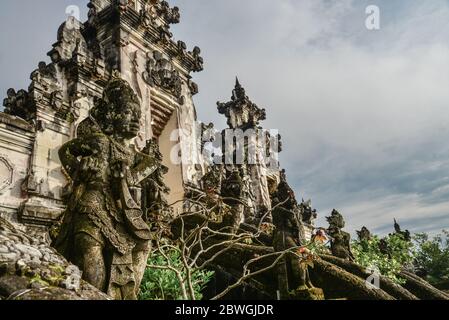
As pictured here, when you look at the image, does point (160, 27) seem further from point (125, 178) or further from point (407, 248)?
point (407, 248)

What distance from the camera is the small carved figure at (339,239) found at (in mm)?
10672

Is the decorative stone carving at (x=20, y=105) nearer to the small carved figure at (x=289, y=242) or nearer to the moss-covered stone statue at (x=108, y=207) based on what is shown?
the moss-covered stone statue at (x=108, y=207)

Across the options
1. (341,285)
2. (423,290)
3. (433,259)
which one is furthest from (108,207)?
(433,259)

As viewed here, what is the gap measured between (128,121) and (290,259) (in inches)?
151

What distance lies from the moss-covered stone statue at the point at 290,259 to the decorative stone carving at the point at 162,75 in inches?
308

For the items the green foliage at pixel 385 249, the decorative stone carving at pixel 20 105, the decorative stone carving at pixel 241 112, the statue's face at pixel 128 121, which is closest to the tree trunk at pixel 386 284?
the green foliage at pixel 385 249

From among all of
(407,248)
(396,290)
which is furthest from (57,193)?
(407,248)

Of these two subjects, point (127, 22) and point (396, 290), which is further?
point (127, 22)

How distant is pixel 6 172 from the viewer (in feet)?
25.1

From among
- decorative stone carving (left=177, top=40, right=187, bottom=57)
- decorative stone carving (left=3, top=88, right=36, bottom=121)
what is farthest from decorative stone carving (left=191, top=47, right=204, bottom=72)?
decorative stone carving (left=3, top=88, right=36, bottom=121)

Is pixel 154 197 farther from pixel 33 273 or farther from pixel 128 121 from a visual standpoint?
pixel 33 273

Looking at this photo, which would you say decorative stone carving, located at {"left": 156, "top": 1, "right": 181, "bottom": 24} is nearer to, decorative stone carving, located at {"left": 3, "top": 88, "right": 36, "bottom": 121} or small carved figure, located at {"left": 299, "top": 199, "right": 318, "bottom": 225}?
decorative stone carving, located at {"left": 3, "top": 88, "right": 36, "bottom": 121}
